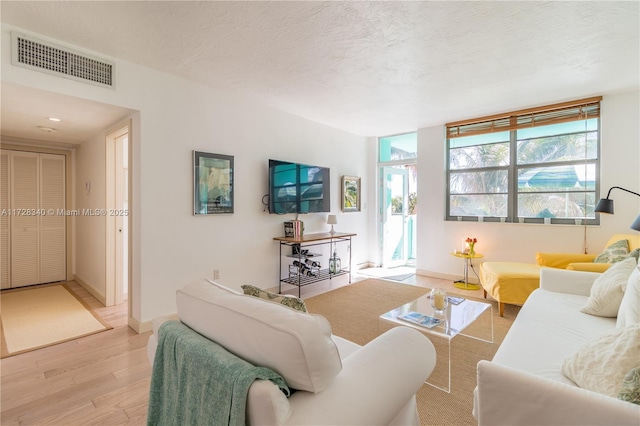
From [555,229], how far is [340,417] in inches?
169

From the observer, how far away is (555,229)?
3.90 metres

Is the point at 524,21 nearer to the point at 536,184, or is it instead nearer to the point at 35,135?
the point at 536,184

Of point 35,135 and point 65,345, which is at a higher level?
point 35,135

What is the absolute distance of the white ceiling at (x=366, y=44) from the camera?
199cm

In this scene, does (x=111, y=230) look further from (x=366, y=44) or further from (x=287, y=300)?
(x=366, y=44)

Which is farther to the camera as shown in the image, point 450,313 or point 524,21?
point 450,313

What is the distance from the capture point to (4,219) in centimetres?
412

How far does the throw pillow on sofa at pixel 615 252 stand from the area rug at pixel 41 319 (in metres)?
5.00

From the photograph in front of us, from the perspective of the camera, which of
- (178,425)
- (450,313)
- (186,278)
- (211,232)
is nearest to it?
(178,425)

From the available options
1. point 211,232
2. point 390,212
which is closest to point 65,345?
point 211,232

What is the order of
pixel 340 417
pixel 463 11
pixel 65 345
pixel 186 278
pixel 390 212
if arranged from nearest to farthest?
pixel 340 417, pixel 463 11, pixel 65 345, pixel 186 278, pixel 390 212

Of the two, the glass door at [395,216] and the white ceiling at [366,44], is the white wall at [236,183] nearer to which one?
the white ceiling at [366,44]

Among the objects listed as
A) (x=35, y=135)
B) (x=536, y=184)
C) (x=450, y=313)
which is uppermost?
(x=35, y=135)

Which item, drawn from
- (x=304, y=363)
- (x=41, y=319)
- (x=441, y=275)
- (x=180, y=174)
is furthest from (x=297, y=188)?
(x=304, y=363)
